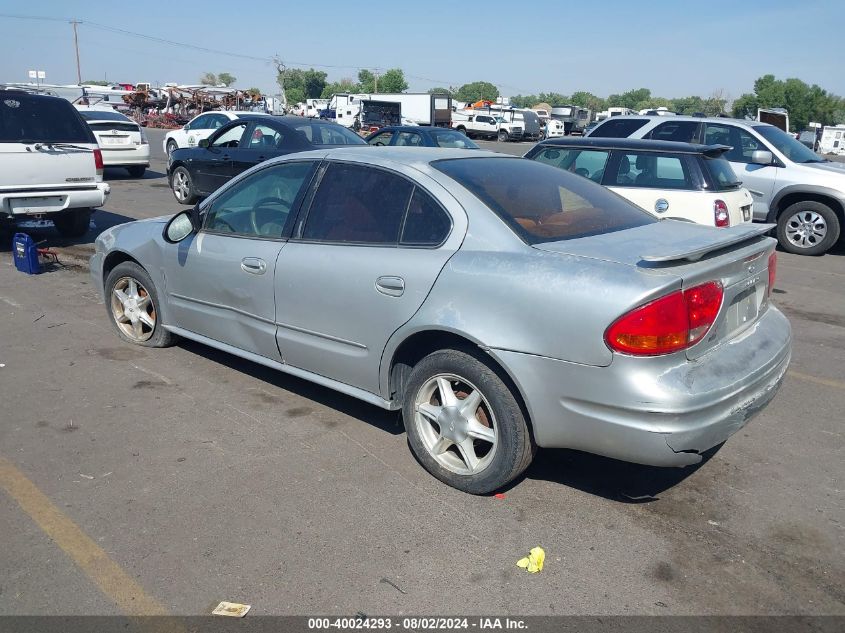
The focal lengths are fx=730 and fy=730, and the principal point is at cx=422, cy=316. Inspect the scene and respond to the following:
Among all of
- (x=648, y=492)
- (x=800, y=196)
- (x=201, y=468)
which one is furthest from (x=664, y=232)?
(x=800, y=196)

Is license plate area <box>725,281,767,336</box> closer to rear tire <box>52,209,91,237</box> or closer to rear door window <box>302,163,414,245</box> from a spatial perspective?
rear door window <box>302,163,414,245</box>

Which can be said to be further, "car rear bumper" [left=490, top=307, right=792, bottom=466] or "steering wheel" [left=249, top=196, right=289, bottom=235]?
"steering wheel" [left=249, top=196, right=289, bottom=235]

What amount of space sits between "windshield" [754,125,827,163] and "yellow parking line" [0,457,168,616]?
1080 cm

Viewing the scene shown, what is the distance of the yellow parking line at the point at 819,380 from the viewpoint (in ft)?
17.6

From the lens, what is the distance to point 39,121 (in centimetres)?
890

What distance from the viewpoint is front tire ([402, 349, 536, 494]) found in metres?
3.43

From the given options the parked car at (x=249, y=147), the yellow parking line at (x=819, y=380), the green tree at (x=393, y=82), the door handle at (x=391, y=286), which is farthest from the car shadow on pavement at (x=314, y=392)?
the green tree at (x=393, y=82)

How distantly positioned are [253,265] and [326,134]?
749 cm

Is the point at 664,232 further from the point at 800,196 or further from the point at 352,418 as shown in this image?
the point at 800,196

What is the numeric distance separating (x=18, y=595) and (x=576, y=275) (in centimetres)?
262

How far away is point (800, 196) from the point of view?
428 inches

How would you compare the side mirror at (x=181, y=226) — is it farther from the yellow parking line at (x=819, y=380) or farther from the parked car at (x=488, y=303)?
the yellow parking line at (x=819, y=380)

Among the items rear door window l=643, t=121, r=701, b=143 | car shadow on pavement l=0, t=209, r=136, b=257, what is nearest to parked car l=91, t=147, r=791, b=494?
car shadow on pavement l=0, t=209, r=136, b=257

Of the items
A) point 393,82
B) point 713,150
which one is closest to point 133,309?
point 713,150
